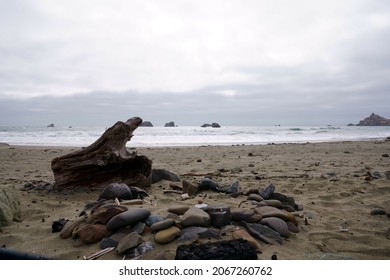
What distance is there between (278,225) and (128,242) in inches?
71.2

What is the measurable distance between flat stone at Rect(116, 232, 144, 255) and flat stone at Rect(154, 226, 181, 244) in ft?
0.59

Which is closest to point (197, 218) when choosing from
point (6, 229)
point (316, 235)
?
point (316, 235)

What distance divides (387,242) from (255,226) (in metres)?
1.58

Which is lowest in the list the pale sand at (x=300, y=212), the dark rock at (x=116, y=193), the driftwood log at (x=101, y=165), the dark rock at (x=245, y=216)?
the pale sand at (x=300, y=212)

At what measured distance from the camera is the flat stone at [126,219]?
337 cm

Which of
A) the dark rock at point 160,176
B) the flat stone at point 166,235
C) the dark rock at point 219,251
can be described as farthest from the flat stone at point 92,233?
the dark rock at point 160,176

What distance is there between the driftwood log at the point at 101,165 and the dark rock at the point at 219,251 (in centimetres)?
345

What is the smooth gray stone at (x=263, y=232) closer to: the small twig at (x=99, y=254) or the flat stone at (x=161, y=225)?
the flat stone at (x=161, y=225)

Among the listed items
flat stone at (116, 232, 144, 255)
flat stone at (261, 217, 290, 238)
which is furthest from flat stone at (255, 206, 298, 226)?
flat stone at (116, 232, 144, 255)

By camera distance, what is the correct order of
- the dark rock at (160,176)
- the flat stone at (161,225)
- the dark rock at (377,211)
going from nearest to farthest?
the flat stone at (161,225)
the dark rock at (377,211)
the dark rock at (160,176)

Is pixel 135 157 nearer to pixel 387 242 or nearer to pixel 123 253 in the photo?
pixel 123 253

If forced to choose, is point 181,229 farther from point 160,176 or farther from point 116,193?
point 160,176

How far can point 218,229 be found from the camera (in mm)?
3432

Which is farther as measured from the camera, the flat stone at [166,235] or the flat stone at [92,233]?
the flat stone at [92,233]
